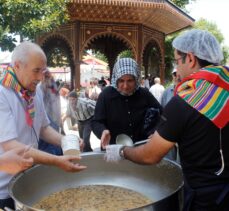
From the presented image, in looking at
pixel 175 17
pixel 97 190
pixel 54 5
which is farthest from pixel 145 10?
pixel 97 190

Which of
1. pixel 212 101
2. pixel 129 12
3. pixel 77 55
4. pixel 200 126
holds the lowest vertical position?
pixel 200 126

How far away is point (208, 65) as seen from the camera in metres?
1.57

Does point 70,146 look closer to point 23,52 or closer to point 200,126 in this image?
point 23,52

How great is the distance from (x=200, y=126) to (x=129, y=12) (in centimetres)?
997

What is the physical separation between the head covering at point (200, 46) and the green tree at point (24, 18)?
6.64m

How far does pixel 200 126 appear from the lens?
1.44m

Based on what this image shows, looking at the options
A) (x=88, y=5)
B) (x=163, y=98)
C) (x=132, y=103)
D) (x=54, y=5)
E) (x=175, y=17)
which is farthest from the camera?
(x=175, y=17)

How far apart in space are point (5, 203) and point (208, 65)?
4.20ft

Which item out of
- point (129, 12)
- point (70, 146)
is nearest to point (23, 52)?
point (70, 146)

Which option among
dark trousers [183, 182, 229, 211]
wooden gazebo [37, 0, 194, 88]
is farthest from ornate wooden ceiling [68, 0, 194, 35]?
dark trousers [183, 182, 229, 211]

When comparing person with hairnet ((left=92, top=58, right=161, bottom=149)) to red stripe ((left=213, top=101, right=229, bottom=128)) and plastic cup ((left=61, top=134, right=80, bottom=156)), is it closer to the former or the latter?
plastic cup ((left=61, top=134, right=80, bottom=156))

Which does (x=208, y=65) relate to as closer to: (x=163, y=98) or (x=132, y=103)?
(x=132, y=103)

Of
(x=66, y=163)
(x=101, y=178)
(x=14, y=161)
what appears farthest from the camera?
(x=101, y=178)

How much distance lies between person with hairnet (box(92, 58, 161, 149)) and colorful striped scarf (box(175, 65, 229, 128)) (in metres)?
1.24
